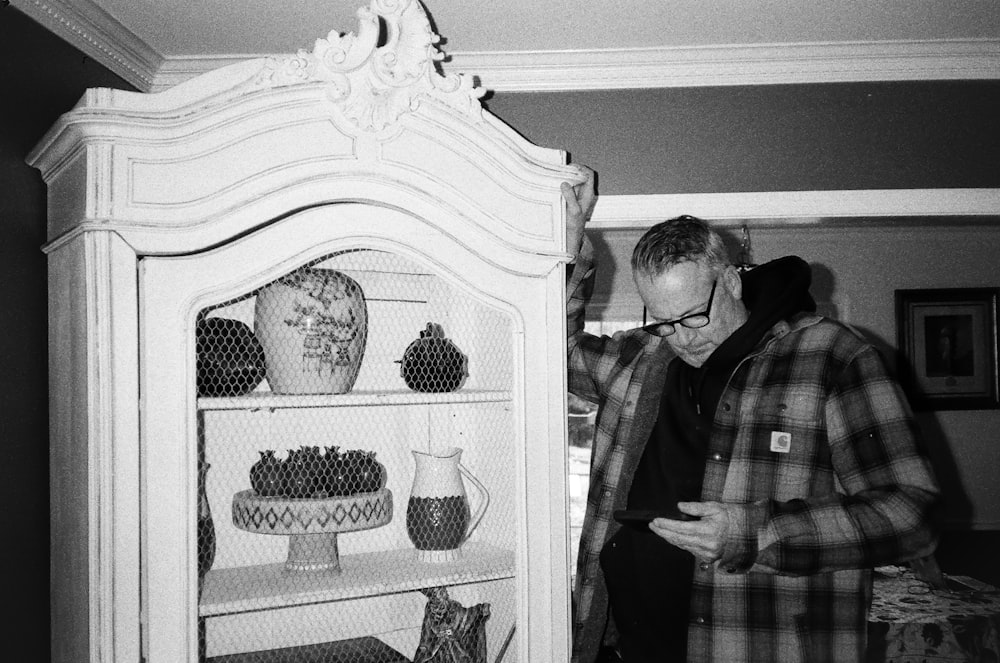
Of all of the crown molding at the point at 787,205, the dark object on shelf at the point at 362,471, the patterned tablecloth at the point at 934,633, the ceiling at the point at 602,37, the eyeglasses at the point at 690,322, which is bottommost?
the patterned tablecloth at the point at 934,633

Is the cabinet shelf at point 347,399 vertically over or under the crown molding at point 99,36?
under

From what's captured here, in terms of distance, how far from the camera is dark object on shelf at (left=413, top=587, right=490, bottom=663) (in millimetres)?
1562

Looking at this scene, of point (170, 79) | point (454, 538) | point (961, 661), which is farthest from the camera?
point (961, 661)

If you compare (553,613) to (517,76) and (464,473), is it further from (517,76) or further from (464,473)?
(517,76)

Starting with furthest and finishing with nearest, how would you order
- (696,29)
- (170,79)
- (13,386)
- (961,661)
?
(961,661) → (170,79) → (696,29) → (13,386)

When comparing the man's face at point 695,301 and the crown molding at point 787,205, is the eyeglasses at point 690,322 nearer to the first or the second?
the man's face at point 695,301

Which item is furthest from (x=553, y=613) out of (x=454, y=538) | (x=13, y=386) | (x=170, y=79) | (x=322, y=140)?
(x=170, y=79)

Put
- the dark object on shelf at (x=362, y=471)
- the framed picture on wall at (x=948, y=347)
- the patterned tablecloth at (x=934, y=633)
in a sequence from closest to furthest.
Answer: the dark object on shelf at (x=362, y=471) → the patterned tablecloth at (x=934, y=633) → the framed picture on wall at (x=948, y=347)

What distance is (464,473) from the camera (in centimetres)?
160

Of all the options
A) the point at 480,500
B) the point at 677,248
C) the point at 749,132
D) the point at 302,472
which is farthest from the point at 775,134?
the point at 302,472

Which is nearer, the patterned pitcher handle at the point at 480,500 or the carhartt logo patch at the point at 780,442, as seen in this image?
the carhartt logo patch at the point at 780,442

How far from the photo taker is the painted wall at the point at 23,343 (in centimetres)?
142

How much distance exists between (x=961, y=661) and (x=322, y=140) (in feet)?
8.56

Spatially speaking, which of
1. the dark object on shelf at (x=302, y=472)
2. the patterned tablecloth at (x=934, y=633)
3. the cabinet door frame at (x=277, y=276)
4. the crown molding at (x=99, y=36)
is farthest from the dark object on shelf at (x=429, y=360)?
the patterned tablecloth at (x=934, y=633)
